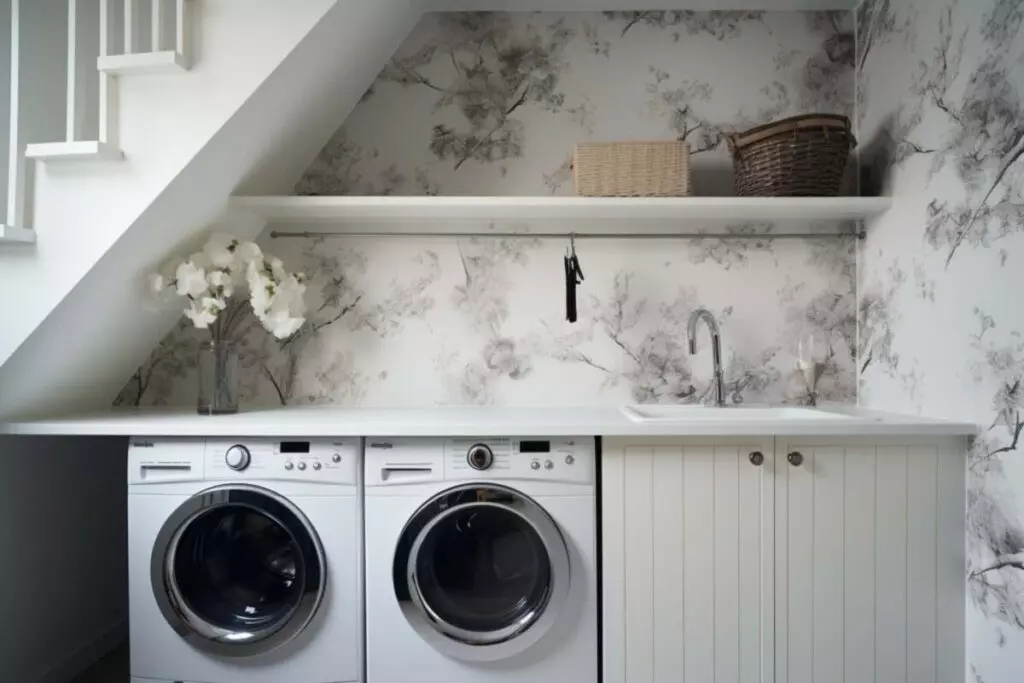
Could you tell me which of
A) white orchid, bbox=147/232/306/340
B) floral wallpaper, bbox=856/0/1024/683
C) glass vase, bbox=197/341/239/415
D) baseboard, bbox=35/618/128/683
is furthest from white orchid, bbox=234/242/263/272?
floral wallpaper, bbox=856/0/1024/683

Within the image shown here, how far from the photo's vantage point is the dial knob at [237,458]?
171 centimetres

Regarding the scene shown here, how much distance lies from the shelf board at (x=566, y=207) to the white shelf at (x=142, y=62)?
453 millimetres

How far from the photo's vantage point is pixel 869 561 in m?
1.70

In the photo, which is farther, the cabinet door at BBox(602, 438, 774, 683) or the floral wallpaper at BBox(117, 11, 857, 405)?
the floral wallpaper at BBox(117, 11, 857, 405)

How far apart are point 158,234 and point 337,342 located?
713 millimetres

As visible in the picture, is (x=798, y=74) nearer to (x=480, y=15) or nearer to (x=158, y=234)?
(x=480, y=15)

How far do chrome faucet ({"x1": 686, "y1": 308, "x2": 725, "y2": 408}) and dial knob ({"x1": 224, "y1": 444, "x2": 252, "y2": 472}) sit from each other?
4.73 feet

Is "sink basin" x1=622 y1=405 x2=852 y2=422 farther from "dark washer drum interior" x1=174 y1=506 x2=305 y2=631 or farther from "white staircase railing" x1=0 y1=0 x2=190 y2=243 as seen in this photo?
"white staircase railing" x1=0 y1=0 x2=190 y2=243

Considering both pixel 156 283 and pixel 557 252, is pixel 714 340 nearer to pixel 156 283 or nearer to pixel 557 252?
pixel 557 252

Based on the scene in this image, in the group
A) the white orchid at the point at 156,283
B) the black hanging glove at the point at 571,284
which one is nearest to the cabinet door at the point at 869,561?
the black hanging glove at the point at 571,284

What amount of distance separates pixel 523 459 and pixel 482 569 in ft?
1.15

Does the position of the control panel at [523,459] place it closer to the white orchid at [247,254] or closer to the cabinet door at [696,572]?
the cabinet door at [696,572]

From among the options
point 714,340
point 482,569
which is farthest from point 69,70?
point 714,340

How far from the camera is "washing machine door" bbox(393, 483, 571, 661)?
169 centimetres
